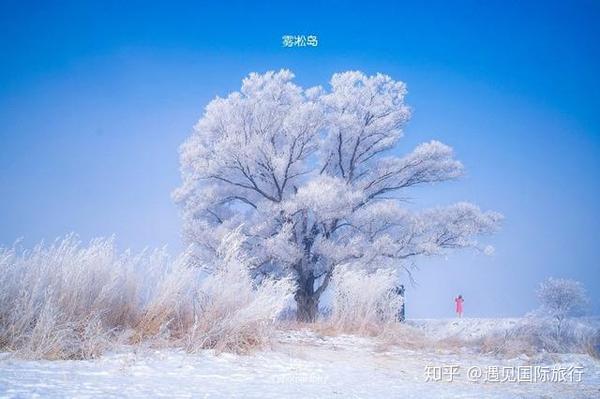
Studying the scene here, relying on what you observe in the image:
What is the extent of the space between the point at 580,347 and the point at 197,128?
37.0 ft

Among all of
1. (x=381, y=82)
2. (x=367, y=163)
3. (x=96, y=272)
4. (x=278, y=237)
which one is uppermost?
(x=381, y=82)

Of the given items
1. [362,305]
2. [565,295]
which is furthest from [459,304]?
[362,305]

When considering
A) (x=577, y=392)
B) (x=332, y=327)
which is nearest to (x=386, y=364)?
(x=577, y=392)

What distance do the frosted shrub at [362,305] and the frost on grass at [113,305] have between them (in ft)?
7.63

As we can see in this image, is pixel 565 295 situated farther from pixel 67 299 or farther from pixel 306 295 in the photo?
pixel 67 299

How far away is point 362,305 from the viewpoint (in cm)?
811

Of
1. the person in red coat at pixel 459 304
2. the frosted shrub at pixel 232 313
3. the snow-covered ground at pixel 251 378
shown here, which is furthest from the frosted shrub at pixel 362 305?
the person in red coat at pixel 459 304

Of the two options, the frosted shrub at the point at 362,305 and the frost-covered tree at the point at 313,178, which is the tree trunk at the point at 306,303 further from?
the frosted shrub at the point at 362,305

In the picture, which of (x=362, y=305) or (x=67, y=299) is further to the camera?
(x=362, y=305)

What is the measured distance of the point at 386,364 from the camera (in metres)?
5.09

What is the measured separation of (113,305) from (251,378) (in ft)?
7.67

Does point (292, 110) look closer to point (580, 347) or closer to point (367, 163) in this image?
point (367, 163)

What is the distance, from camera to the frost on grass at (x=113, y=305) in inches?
163

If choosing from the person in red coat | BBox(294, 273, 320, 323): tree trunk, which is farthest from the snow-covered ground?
the person in red coat
